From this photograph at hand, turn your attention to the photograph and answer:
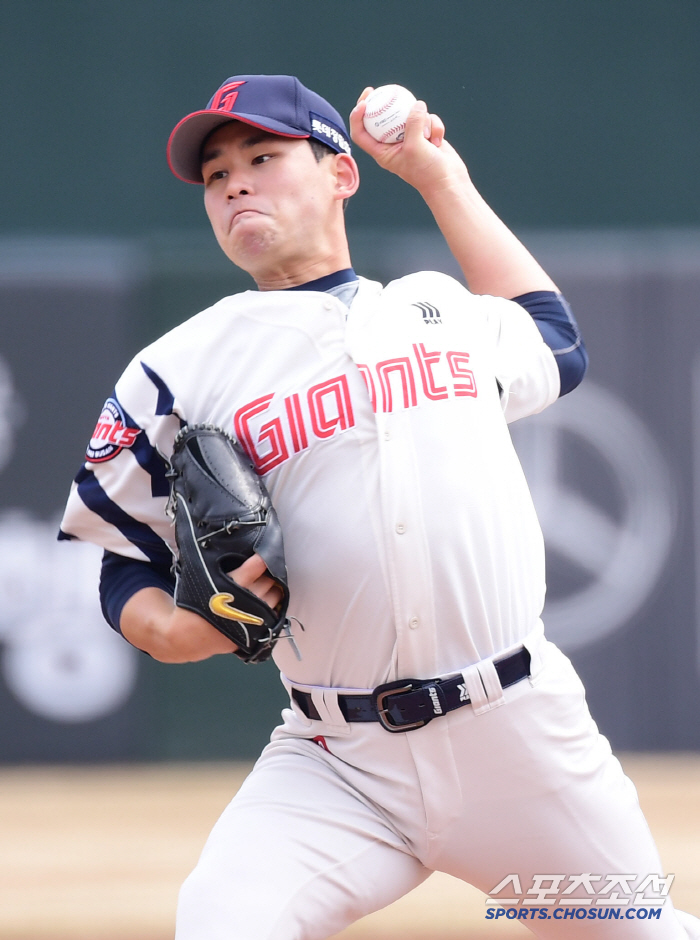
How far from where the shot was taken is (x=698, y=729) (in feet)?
16.9

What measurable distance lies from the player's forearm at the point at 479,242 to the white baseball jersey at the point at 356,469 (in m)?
0.21

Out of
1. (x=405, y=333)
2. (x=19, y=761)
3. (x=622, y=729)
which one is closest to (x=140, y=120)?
(x=19, y=761)

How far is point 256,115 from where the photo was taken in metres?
1.92

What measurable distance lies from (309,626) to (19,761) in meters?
3.64

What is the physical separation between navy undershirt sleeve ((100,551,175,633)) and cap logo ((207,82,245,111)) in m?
0.72

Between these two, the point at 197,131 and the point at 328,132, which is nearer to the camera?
the point at 197,131

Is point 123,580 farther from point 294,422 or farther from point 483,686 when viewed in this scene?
point 483,686

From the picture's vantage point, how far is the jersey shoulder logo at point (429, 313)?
1.93 meters

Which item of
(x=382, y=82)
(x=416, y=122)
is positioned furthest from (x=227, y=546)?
(x=382, y=82)

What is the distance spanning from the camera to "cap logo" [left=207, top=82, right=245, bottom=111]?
1929 millimetres

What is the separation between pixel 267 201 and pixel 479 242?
0.40m

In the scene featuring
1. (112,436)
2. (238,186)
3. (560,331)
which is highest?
(238,186)

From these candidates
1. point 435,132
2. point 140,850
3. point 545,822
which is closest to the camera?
point 545,822

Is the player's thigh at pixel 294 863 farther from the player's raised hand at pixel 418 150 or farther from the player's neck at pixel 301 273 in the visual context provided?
the player's raised hand at pixel 418 150
